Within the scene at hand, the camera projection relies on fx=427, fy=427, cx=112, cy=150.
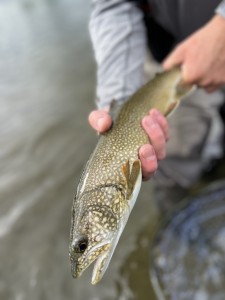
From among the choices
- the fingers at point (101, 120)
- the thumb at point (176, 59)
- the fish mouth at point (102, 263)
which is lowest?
the thumb at point (176, 59)

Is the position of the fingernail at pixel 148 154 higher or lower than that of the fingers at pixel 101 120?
lower

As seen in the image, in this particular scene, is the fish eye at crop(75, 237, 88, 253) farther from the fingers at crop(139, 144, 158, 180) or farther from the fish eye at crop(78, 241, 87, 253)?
the fingers at crop(139, 144, 158, 180)

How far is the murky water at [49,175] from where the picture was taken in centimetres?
244

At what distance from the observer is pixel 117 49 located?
2.06m

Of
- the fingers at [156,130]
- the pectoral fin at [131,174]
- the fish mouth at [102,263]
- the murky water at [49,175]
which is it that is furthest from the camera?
the murky water at [49,175]

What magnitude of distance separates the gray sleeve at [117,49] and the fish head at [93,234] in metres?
0.80

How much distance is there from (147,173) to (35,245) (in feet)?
4.91

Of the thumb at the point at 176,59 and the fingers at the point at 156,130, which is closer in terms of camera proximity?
the fingers at the point at 156,130

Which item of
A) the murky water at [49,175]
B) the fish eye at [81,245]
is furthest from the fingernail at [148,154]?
the murky water at [49,175]

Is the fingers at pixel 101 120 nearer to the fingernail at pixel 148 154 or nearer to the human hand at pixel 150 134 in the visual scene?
the human hand at pixel 150 134

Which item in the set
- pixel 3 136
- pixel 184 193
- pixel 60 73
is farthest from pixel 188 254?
pixel 60 73

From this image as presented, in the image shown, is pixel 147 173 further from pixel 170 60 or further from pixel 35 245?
pixel 35 245

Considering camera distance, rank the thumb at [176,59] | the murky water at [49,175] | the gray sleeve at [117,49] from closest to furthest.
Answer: the thumb at [176,59]
the gray sleeve at [117,49]
the murky water at [49,175]

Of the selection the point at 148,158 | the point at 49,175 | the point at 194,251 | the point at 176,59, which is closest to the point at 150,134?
the point at 148,158
